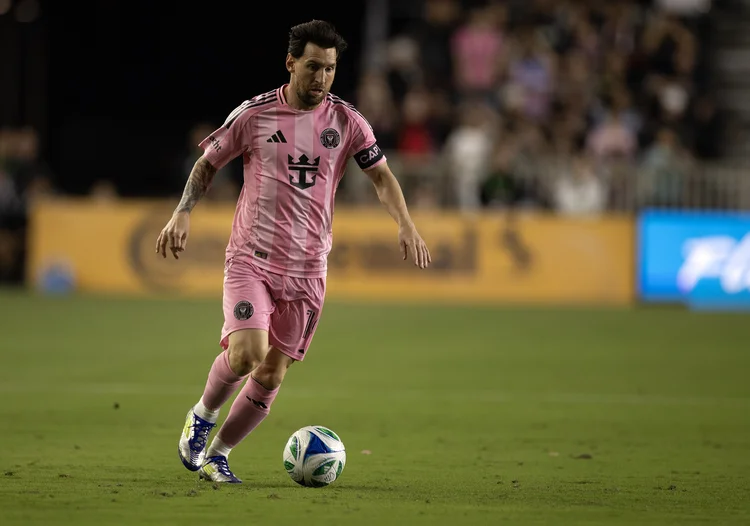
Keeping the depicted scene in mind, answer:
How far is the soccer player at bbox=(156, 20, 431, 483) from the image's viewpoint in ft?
22.1

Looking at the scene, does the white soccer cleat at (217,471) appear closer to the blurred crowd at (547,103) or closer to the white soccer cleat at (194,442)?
the white soccer cleat at (194,442)

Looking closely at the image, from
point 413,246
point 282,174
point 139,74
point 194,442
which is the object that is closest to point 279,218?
point 282,174

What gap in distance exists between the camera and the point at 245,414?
22.7 ft

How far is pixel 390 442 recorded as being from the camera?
836 centimetres

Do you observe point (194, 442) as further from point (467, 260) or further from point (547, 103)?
point (547, 103)

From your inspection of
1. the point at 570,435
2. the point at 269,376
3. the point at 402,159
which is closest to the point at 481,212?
the point at 402,159

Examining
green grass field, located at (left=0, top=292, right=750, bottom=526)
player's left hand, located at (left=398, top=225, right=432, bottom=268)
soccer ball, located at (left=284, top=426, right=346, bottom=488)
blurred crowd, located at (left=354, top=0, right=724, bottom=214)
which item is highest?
blurred crowd, located at (left=354, top=0, right=724, bottom=214)

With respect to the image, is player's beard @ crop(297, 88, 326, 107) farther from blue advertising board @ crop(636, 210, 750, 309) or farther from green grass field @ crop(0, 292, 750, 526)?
blue advertising board @ crop(636, 210, 750, 309)

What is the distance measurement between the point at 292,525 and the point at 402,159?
16.7 meters

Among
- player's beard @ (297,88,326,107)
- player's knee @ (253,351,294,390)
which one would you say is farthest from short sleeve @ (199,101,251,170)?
player's knee @ (253,351,294,390)

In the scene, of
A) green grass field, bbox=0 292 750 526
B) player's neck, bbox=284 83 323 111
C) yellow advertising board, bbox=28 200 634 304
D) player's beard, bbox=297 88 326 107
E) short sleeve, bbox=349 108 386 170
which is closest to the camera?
green grass field, bbox=0 292 750 526

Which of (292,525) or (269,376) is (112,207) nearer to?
(269,376)

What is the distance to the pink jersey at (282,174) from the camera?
685 cm

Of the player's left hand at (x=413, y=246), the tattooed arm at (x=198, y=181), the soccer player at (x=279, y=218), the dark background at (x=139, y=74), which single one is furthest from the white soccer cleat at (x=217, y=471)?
the dark background at (x=139, y=74)
